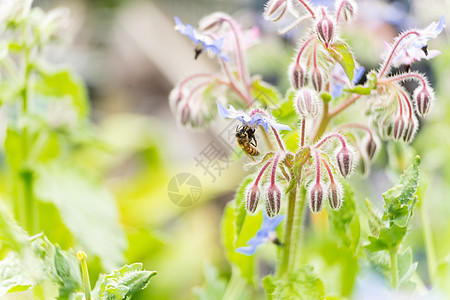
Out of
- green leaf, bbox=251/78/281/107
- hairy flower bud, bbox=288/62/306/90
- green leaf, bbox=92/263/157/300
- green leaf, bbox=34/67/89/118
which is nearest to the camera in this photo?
green leaf, bbox=92/263/157/300

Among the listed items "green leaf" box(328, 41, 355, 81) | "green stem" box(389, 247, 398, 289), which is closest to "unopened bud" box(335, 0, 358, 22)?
"green leaf" box(328, 41, 355, 81)

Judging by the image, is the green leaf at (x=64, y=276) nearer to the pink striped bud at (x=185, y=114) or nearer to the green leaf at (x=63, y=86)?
the pink striped bud at (x=185, y=114)

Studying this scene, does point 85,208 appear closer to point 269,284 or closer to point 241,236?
point 241,236

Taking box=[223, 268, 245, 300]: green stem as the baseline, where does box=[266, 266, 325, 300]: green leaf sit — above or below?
above

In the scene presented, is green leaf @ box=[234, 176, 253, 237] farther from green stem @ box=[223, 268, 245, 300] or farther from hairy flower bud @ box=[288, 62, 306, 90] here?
green stem @ box=[223, 268, 245, 300]

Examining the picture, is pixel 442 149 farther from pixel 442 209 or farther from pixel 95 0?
pixel 95 0

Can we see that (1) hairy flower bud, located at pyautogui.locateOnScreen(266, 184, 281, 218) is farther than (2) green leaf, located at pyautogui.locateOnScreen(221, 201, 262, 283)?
No

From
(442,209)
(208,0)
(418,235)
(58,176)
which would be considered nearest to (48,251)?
(58,176)
